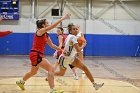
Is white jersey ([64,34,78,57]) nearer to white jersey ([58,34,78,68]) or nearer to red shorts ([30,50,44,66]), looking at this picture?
white jersey ([58,34,78,68])

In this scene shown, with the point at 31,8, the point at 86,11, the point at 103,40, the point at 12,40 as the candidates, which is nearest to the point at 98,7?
the point at 86,11

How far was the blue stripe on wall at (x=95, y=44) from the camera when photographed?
899 inches

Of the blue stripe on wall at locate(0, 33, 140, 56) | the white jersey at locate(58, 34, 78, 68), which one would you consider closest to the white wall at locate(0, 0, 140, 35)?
the blue stripe on wall at locate(0, 33, 140, 56)

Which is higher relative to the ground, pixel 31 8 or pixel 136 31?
pixel 31 8

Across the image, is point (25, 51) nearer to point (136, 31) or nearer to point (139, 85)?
point (136, 31)

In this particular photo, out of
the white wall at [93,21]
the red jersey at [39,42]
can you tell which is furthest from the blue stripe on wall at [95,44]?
the red jersey at [39,42]

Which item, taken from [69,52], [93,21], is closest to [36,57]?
[69,52]

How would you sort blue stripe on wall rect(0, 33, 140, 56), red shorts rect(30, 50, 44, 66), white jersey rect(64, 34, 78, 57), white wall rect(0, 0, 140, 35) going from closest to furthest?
red shorts rect(30, 50, 44, 66) < white jersey rect(64, 34, 78, 57) < blue stripe on wall rect(0, 33, 140, 56) < white wall rect(0, 0, 140, 35)

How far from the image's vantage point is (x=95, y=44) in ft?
76.2

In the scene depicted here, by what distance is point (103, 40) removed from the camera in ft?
76.4

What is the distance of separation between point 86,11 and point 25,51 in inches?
208

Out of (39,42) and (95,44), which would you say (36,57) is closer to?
(39,42)

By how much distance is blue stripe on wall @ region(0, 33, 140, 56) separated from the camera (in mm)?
22828

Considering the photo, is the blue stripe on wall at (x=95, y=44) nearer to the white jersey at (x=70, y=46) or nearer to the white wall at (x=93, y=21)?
the white wall at (x=93, y=21)
